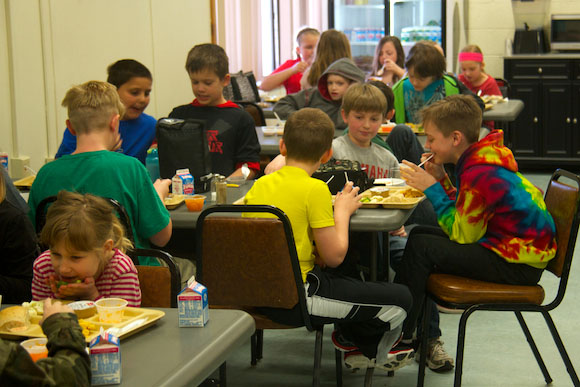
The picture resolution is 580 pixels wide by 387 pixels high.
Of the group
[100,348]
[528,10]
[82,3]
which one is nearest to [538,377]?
[100,348]

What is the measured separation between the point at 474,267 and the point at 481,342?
0.91m

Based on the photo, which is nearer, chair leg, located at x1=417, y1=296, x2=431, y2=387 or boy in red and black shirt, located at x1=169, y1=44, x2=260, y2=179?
chair leg, located at x1=417, y1=296, x2=431, y2=387

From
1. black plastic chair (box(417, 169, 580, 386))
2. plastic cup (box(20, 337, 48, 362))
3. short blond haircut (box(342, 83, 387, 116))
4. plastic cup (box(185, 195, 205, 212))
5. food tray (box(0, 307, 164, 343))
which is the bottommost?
black plastic chair (box(417, 169, 580, 386))

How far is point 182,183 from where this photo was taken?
3.16 meters

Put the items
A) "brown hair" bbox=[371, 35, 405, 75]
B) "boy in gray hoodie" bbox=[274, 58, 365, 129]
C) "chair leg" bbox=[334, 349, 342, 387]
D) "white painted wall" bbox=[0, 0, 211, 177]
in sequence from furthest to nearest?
"brown hair" bbox=[371, 35, 405, 75]
"boy in gray hoodie" bbox=[274, 58, 365, 129]
"white painted wall" bbox=[0, 0, 211, 177]
"chair leg" bbox=[334, 349, 342, 387]

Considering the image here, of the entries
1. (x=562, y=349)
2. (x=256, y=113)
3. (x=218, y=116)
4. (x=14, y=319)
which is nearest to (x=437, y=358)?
(x=562, y=349)

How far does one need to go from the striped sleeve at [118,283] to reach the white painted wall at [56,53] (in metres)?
2.37

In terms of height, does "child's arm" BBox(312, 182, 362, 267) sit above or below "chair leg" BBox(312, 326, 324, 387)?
above

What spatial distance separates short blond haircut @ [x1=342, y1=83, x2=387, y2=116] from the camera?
141 inches

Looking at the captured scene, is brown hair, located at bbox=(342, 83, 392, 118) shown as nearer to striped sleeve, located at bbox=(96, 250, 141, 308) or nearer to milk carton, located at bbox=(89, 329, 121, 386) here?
striped sleeve, located at bbox=(96, 250, 141, 308)

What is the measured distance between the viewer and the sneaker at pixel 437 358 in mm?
3352

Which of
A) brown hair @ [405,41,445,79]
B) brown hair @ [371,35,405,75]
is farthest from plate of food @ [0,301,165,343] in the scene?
brown hair @ [371,35,405,75]

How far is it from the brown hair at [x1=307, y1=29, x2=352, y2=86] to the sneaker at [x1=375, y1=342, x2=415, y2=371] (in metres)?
2.94

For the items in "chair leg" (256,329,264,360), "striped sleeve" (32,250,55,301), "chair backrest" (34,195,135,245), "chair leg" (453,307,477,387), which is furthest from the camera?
"chair leg" (256,329,264,360)
